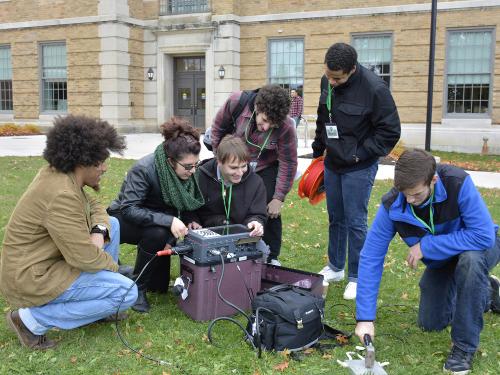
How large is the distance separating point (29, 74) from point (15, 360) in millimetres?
21185

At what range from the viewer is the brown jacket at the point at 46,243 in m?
3.06

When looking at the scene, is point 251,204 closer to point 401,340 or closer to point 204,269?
point 204,269

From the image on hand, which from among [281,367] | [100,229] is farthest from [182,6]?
[281,367]

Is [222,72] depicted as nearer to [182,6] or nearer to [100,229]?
[182,6]

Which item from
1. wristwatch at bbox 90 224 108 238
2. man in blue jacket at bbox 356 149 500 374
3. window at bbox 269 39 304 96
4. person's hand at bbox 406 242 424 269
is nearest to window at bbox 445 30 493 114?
window at bbox 269 39 304 96

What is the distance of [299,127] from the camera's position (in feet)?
60.5

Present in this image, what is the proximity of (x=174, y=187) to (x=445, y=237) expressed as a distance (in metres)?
1.81

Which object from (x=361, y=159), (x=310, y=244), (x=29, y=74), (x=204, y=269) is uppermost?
(x=29, y=74)

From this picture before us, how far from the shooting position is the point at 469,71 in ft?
54.7

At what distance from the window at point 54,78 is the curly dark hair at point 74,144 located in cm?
1981

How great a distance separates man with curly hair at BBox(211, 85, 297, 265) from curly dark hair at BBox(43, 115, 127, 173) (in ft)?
4.99

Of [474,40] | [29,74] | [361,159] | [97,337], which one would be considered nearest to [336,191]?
[361,159]

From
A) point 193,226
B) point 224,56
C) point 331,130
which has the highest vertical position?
point 224,56

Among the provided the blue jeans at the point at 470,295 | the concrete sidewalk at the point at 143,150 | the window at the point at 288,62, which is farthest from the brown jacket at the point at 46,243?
the window at the point at 288,62
